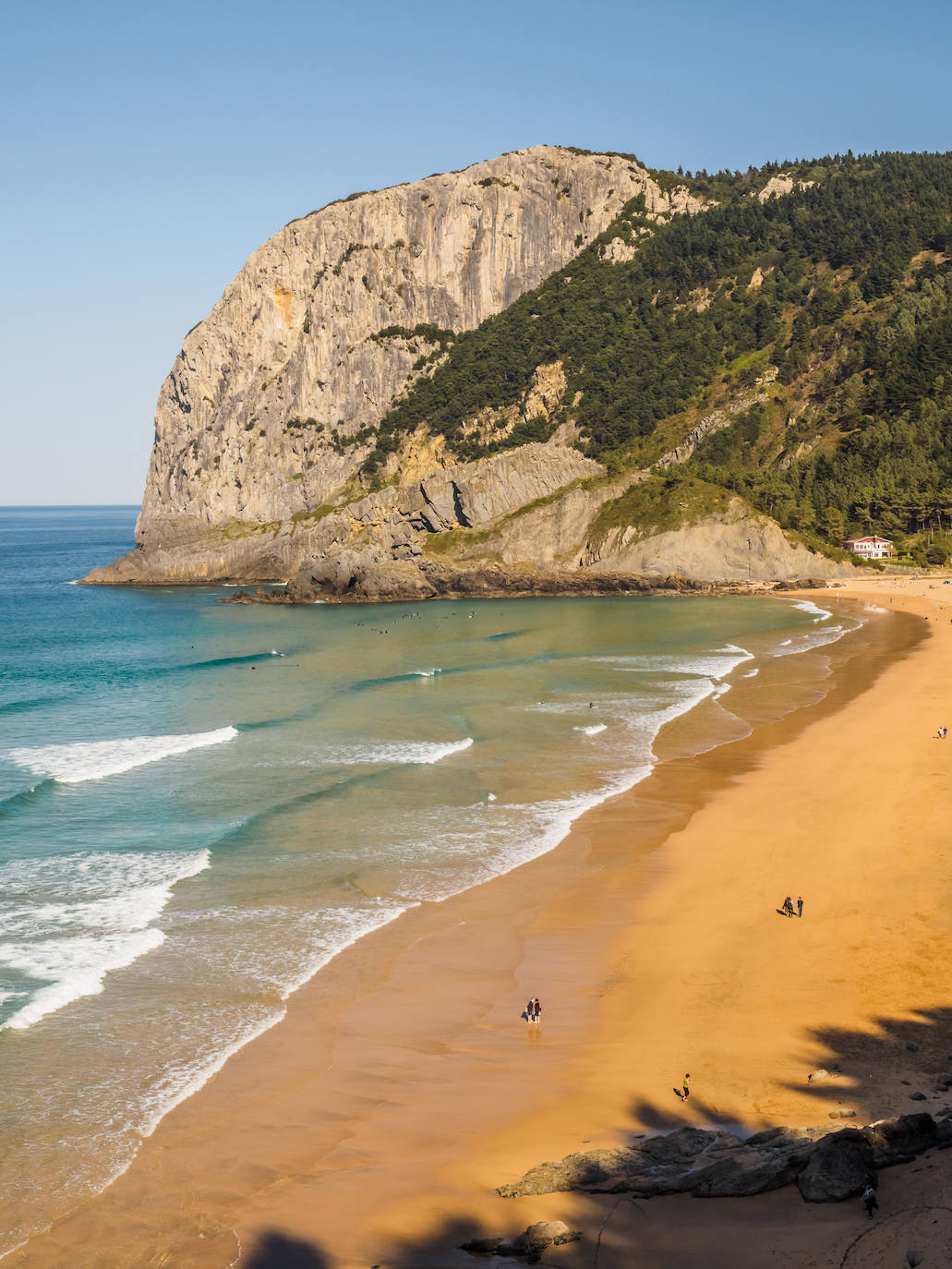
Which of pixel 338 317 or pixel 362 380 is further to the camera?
pixel 338 317

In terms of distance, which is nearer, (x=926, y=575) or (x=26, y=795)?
(x=26, y=795)

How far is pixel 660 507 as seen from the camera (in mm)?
112562

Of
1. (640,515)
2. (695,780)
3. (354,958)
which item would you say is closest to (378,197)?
(640,515)

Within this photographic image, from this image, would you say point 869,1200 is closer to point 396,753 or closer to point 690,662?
point 396,753

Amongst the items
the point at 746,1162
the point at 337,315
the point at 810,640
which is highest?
the point at 337,315

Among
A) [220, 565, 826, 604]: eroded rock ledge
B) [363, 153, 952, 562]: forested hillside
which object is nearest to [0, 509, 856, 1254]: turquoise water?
[220, 565, 826, 604]: eroded rock ledge

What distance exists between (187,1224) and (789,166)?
21173 centimetres

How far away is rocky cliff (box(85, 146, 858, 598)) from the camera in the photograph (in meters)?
126

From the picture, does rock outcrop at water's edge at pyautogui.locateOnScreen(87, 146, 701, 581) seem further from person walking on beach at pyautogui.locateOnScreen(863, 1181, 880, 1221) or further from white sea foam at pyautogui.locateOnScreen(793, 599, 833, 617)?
person walking on beach at pyautogui.locateOnScreen(863, 1181, 880, 1221)

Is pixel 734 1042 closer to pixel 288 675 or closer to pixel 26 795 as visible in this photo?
pixel 26 795

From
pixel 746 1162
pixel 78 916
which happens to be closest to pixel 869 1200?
pixel 746 1162

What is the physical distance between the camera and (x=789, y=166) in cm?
19075

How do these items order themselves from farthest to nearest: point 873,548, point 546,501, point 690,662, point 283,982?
point 546,501 < point 873,548 < point 690,662 < point 283,982

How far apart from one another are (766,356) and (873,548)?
37928 mm
